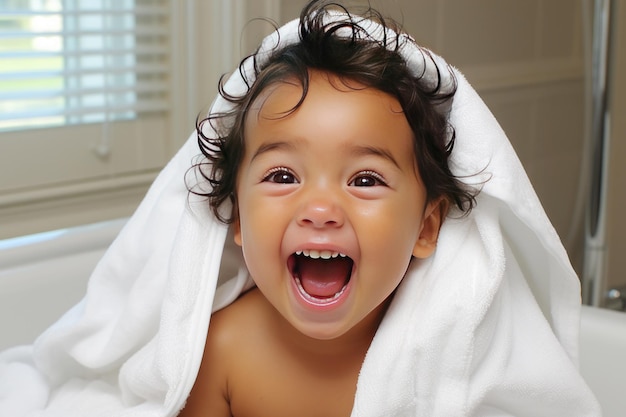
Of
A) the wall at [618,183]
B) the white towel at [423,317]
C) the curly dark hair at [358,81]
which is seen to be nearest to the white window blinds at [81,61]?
the white towel at [423,317]

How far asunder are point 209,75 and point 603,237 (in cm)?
85

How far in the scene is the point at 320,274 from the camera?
3.40 ft

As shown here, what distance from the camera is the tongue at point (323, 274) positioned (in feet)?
3.34

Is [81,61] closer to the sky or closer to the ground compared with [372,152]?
closer to the sky

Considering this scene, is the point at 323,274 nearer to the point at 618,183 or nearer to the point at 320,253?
the point at 320,253

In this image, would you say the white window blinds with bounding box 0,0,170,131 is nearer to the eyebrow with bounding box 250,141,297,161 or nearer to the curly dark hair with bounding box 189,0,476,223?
the curly dark hair with bounding box 189,0,476,223

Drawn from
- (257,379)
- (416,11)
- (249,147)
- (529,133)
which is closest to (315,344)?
(257,379)

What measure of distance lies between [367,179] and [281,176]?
0.09 m

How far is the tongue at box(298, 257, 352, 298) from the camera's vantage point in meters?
1.02

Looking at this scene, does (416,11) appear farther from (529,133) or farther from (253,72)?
(253,72)

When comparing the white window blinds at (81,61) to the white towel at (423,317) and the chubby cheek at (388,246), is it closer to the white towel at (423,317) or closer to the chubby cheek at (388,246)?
the white towel at (423,317)

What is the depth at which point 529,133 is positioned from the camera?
2.54m

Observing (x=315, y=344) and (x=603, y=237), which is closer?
(x=315, y=344)

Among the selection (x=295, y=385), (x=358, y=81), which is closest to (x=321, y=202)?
(x=358, y=81)
